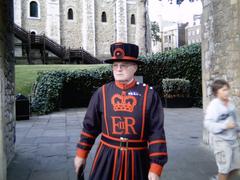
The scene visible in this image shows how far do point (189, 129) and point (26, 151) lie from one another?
14.6 ft

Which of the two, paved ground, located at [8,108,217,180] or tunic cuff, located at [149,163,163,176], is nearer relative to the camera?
tunic cuff, located at [149,163,163,176]

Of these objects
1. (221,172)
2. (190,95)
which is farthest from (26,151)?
(190,95)

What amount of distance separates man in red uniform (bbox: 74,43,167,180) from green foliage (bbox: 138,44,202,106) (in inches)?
495

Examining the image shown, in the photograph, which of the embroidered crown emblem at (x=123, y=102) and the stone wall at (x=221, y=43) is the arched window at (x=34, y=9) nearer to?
the stone wall at (x=221, y=43)

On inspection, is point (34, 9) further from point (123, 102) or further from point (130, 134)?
point (130, 134)

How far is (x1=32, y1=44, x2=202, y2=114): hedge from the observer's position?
43.3 ft

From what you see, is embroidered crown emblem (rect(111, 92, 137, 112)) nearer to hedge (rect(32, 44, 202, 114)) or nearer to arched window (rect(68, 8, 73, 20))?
hedge (rect(32, 44, 202, 114))

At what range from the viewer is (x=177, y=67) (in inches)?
A: 615

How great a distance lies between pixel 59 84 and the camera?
13594mm

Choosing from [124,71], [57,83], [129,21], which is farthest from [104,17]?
[124,71]

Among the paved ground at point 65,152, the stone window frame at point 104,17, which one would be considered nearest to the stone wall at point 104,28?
the stone window frame at point 104,17

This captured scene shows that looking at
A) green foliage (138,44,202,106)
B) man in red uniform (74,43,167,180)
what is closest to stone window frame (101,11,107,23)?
green foliage (138,44,202,106)

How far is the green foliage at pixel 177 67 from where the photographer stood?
49.3ft

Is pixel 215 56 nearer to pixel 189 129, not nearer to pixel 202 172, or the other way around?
pixel 202 172
